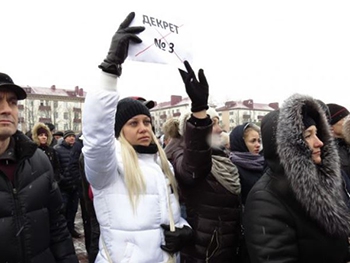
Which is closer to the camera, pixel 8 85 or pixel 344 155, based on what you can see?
pixel 8 85

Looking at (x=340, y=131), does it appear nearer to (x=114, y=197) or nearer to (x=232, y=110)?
(x=114, y=197)

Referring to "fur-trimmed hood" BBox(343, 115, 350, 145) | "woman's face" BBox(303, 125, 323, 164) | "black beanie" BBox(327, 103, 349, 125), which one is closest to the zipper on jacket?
"woman's face" BBox(303, 125, 323, 164)

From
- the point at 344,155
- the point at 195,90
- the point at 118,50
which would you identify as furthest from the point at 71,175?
the point at 118,50

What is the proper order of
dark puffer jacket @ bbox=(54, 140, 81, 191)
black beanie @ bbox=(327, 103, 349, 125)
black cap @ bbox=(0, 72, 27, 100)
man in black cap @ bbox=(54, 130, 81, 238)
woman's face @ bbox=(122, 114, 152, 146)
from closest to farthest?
black cap @ bbox=(0, 72, 27, 100), woman's face @ bbox=(122, 114, 152, 146), black beanie @ bbox=(327, 103, 349, 125), dark puffer jacket @ bbox=(54, 140, 81, 191), man in black cap @ bbox=(54, 130, 81, 238)

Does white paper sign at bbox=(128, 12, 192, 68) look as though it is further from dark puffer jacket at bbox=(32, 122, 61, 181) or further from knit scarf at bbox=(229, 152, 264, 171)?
dark puffer jacket at bbox=(32, 122, 61, 181)

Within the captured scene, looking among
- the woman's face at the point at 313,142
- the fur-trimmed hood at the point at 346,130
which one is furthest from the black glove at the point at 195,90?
the fur-trimmed hood at the point at 346,130

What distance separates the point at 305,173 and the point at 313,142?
0.30 meters

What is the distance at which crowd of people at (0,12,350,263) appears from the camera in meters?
1.99

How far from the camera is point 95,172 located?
2.13m

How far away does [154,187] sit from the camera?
231 cm

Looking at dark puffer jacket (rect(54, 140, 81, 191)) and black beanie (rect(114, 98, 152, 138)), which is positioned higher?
black beanie (rect(114, 98, 152, 138))

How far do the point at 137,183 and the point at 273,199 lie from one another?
82 centimetres

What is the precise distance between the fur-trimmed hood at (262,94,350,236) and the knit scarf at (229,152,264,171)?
1.11 metres

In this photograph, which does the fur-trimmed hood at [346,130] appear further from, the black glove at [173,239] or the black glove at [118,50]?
the black glove at [118,50]
